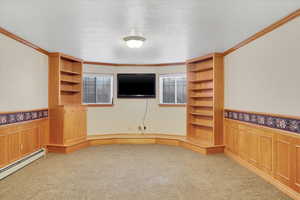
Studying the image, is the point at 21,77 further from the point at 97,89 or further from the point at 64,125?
the point at 97,89

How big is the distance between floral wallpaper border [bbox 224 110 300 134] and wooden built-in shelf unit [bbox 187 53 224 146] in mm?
606

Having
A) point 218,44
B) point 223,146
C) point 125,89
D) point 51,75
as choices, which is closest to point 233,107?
point 223,146

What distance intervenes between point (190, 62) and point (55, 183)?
453 cm

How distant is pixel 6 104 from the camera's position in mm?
3766

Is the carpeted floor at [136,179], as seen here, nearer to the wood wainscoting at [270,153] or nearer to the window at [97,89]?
the wood wainscoting at [270,153]

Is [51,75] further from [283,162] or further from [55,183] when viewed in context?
[283,162]

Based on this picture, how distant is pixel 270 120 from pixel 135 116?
4.37 metres

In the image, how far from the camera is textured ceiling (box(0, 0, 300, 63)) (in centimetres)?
256

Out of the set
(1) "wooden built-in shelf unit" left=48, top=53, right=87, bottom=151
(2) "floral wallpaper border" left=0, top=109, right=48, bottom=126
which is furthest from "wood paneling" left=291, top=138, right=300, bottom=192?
(1) "wooden built-in shelf unit" left=48, top=53, right=87, bottom=151

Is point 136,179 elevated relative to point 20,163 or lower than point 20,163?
lower

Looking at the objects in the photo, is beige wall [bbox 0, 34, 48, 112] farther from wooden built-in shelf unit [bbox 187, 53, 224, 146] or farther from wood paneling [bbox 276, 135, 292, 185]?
wood paneling [bbox 276, 135, 292, 185]

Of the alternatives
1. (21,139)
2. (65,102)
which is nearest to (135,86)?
(65,102)

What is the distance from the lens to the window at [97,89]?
670 cm

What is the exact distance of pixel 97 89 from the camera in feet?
22.4
